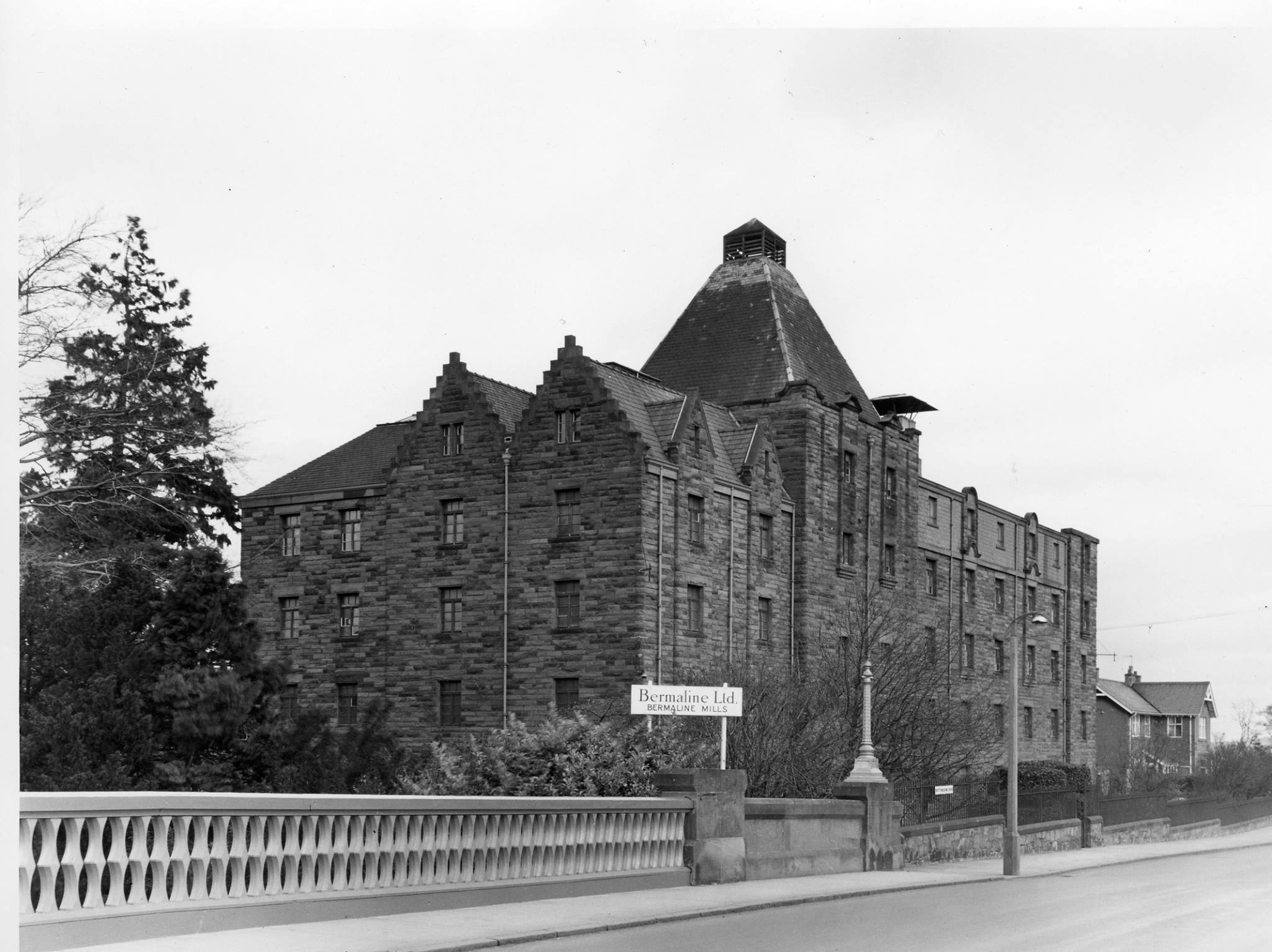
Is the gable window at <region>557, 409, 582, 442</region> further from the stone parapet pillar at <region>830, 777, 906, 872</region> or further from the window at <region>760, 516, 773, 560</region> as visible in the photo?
the stone parapet pillar at <region>830, 777, 906, 872</region>

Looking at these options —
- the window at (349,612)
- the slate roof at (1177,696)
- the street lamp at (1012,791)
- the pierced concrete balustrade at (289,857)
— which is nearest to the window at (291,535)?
the window at (349,612)

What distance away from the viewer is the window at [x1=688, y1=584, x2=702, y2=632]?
4875cm

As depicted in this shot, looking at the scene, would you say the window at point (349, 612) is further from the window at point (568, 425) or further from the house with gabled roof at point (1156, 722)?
the house with gabled roof at point (1156, 722)

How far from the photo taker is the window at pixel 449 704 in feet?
164

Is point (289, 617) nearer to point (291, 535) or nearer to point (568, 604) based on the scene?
point (291, 535)

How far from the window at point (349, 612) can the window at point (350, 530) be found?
170cm

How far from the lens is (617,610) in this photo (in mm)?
46938

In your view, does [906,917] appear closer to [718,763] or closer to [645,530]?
[718,763]

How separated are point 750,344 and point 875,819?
3104 cm

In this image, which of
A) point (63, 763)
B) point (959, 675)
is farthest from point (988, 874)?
point (959, 675)

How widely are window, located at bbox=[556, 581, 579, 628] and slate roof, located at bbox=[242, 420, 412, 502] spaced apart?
→ 9.35m

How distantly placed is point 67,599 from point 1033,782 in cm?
5050

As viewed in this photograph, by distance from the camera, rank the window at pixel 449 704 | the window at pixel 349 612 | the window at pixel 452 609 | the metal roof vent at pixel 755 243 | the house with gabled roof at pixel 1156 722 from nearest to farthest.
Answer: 1. the window at pixel 449 704
2. the window at pixel 452 609
3. the window at pixel 349 612
4. the metal roof vent at pixel 755 243
5. the house with gabled roof at pixel 1156 722

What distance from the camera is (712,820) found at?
76.1 feet
